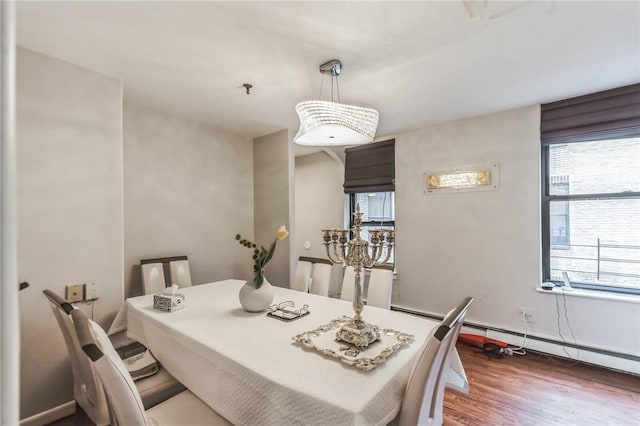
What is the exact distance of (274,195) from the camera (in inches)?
149

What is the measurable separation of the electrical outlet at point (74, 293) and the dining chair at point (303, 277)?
1659 millimetres

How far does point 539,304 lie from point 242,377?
3000 millimetres

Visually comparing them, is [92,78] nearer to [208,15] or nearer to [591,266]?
[208,15]

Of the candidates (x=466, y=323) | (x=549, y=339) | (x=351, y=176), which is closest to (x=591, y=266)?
(x=549, y=339)

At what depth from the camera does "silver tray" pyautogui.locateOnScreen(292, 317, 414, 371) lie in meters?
1.22

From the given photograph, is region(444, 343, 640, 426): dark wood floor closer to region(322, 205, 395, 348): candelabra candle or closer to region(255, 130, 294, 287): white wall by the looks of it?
region(322, 205, 395, 348): candelabra candle

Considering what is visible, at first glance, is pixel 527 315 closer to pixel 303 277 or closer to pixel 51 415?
pixel 303 277

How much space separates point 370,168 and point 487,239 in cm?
176

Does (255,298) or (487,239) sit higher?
(487,239)

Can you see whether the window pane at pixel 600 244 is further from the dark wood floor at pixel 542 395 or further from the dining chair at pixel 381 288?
the dining chair at pixel 381 288

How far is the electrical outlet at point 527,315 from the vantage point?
289cm

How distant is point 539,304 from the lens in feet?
9.38

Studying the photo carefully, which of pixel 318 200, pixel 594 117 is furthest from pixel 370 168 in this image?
pixel 594 117

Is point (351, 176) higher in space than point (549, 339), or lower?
higher
